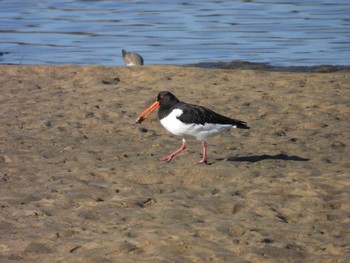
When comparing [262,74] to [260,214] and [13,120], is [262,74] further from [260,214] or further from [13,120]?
[260,214]

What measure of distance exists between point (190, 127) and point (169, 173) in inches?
26.8

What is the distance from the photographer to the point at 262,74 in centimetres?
1648

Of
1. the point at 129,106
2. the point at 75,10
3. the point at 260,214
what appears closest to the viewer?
the point at 260,214

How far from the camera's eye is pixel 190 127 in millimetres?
10648

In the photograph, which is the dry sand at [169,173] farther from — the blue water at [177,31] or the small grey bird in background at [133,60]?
the blue water at [177,31]

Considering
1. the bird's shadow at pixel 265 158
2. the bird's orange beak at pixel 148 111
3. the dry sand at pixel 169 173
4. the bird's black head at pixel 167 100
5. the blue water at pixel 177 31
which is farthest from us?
the blue water at pixel 177 31

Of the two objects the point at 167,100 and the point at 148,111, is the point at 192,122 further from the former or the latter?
the point at 148,111

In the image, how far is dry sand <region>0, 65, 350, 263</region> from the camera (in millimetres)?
7723

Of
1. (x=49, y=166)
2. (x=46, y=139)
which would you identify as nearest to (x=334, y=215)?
(x=49, y=166)

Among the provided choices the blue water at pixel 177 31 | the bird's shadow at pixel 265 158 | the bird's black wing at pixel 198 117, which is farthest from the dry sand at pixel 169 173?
the blue water at pixel 177 31

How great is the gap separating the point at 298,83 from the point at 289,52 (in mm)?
6837

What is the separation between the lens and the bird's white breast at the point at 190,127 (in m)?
10.6

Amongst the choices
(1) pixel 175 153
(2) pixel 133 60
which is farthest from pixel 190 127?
(2) pixel 133 60

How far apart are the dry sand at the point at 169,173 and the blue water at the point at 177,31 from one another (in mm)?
5824
